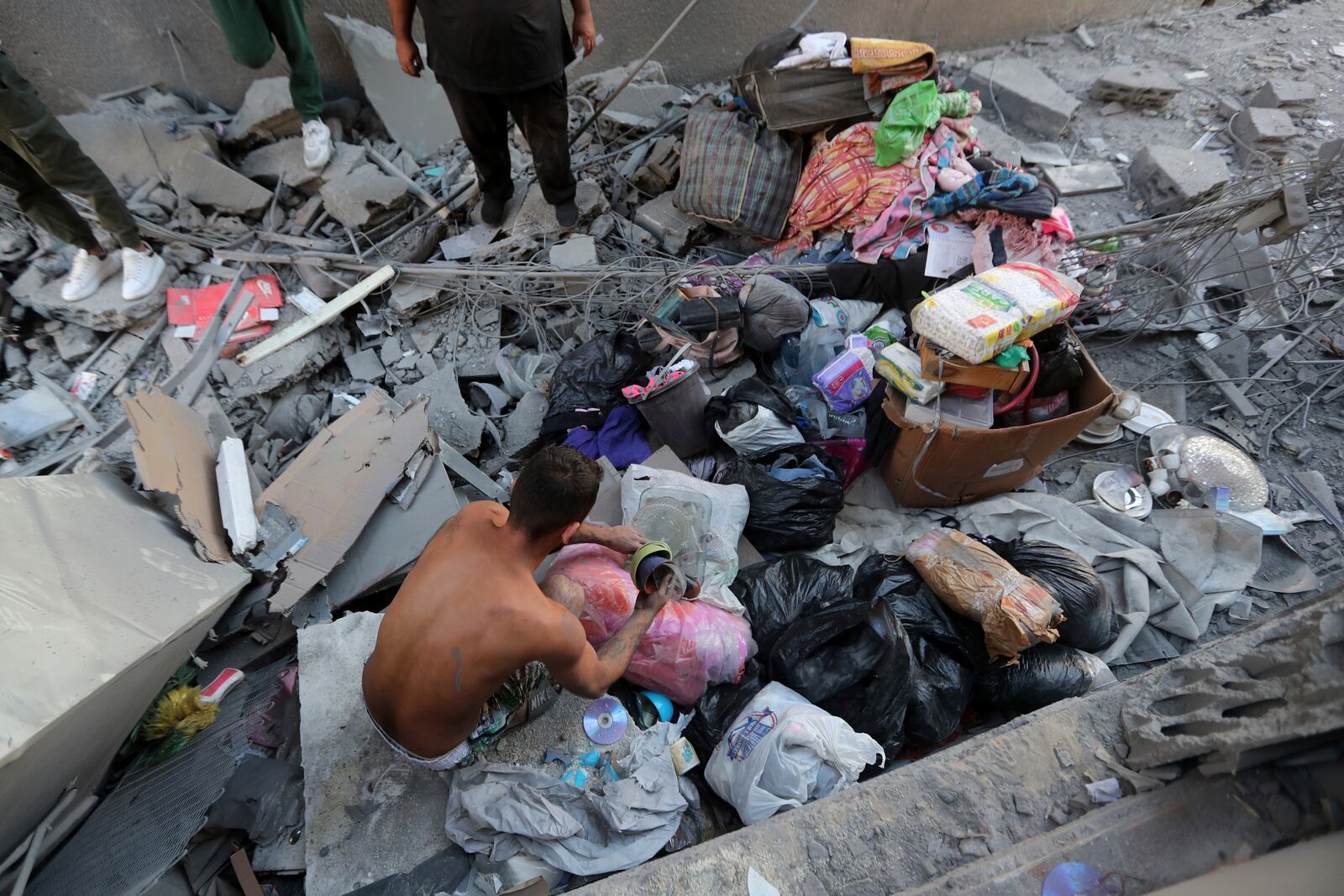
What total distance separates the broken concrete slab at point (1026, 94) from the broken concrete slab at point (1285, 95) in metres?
1.47

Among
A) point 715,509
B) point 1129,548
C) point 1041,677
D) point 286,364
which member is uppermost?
point 286,364

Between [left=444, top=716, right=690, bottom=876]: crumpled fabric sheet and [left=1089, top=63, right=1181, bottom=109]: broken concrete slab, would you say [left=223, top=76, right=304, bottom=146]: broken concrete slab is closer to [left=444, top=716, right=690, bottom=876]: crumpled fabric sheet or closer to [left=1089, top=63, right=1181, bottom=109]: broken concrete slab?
[left=444, top=716, right=690, bottom=876]: crumpled fabric sheet

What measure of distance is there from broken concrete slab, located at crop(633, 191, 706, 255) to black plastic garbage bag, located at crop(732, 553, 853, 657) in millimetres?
2297

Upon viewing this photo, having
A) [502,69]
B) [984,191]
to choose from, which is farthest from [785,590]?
[502,69]

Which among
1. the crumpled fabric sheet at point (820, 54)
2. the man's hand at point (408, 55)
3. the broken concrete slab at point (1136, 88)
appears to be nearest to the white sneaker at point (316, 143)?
the man's hand at point (408, 55)

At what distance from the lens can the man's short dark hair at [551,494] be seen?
1887mm

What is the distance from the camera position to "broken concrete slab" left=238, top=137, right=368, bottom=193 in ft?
13.7

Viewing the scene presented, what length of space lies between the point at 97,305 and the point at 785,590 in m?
4.07

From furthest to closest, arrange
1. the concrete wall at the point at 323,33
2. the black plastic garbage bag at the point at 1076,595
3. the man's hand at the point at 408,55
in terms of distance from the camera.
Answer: the concrete wall at the point at 323,33 → the man's hand at the point at 408,55 → the black plastic garbage bag at the point at 1076,595

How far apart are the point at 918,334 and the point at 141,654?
10.0 ft

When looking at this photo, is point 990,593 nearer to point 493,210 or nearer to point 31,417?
point 493,210

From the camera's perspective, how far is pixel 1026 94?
5109mm

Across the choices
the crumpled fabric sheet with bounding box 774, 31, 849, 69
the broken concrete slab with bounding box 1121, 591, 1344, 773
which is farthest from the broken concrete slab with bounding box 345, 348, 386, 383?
the broken concrete slab with bounding box 1121, 591, 1344, 773

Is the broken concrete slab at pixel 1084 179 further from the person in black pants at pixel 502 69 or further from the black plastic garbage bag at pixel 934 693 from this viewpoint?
the black plastic garbage bag at pixel 934 693
